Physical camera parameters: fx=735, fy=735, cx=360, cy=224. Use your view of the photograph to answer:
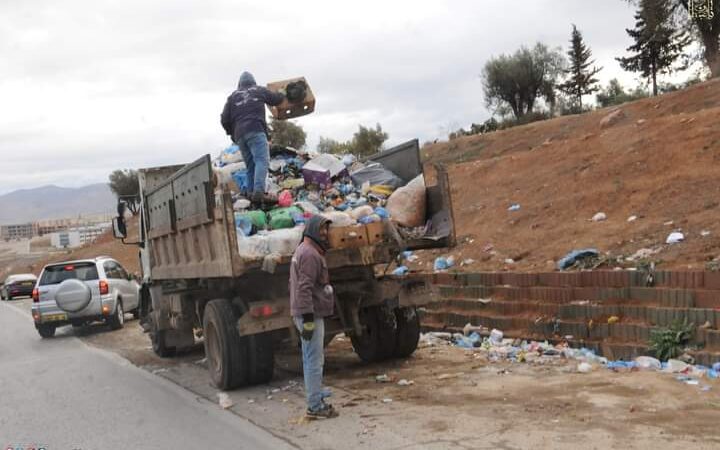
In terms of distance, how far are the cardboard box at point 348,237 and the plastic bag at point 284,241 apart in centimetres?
36

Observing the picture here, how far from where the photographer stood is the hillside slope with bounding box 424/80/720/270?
10008 millimetres

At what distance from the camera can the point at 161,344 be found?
1154 centimetres

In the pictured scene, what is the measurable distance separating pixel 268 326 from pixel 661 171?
7949 mm

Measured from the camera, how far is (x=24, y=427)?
7449 mm

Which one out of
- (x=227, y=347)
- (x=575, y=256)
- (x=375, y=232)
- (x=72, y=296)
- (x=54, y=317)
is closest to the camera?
(x=375, y=232)

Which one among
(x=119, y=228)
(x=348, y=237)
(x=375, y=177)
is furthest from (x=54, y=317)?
(x=348, y=237)

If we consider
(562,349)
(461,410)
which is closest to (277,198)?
(461,410)

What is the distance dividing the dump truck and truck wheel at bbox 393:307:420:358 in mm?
12

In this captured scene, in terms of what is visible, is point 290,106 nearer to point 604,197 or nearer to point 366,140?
point 604,197

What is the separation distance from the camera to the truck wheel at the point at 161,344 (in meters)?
11.5

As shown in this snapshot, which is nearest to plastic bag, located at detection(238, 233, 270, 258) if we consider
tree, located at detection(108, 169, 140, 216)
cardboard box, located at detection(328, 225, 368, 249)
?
cardboard box, located at detection(328, 225, 368, 249)

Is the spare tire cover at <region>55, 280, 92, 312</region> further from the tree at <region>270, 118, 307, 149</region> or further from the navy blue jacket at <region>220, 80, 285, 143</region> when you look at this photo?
the tree at <region>270, 118, 307, 149</region>

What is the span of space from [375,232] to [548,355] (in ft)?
9.01

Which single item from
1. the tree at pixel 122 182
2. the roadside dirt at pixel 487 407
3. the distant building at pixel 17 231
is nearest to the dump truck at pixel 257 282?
the roadside dirt at pixel 487 407
